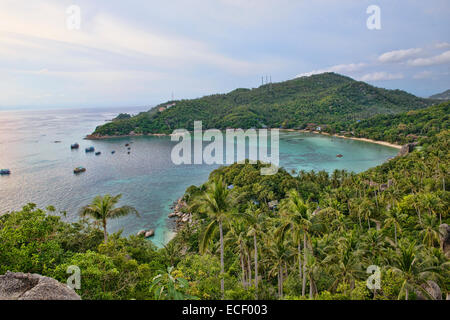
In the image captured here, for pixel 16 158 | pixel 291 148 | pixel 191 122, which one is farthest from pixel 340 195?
pixel 191 122

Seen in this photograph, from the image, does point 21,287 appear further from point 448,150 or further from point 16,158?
point 16,158

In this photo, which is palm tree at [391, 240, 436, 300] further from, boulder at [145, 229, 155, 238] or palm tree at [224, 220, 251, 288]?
boulder at [145, 229, 155, 238]

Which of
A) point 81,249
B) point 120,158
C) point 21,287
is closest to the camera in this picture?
point 21,287

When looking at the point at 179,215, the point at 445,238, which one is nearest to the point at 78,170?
the point at 179,215

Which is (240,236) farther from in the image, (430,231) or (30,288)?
(430,231)

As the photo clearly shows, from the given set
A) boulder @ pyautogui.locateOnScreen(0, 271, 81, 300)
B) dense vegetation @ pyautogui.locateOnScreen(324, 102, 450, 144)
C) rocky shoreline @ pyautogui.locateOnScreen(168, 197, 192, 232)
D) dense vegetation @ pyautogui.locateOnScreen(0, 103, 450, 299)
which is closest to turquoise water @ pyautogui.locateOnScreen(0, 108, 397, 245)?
rocky shoreline @ pyautogui.locateOnScreen(168, 197, 192, 232)
